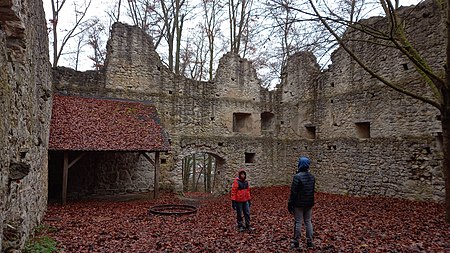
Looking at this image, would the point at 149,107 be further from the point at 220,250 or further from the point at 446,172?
the point at 446,172

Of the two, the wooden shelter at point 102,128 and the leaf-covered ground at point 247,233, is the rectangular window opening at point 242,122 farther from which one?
the leaf-covered ground at point 247,233

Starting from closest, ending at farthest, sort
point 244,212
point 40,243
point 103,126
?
point 40,243, point 244,212, point 103,126

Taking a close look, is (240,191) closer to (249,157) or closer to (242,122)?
(249,157)

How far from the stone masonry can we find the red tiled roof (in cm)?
107

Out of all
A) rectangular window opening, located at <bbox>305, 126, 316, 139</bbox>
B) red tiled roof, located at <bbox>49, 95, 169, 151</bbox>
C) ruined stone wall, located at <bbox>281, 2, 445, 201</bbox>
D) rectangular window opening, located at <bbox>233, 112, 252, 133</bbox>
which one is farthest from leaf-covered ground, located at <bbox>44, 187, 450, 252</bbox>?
rectangular window opening, located at <bbox>233, 112, 252, 133</bbox>

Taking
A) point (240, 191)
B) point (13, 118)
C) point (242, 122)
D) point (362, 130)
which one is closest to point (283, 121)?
point (242, 122)

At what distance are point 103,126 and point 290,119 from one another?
9.05 m

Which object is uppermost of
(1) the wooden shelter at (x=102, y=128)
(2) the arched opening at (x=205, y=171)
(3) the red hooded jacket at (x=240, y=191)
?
(1) the wooden shelter at (x=102, y=128)

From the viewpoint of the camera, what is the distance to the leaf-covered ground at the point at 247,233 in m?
5.14

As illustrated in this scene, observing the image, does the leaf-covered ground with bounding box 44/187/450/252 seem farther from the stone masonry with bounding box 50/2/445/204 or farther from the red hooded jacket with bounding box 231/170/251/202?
the stone masonry with bounding box 50/2/445/204

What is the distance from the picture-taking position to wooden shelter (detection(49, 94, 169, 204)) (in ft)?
30.0

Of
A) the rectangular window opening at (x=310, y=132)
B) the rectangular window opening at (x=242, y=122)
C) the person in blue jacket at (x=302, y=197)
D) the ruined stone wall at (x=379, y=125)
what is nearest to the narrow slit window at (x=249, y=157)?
the rectangular window opening at (x=242, y=122)

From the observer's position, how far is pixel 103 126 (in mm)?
10336

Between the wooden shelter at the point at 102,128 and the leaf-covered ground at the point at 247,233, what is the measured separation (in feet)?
5.85
